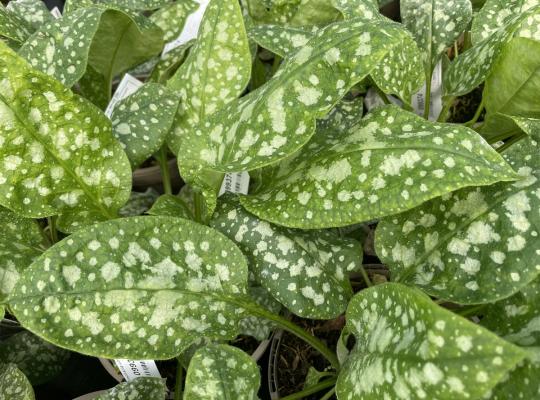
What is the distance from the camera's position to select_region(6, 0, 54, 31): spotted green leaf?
55.8 inches

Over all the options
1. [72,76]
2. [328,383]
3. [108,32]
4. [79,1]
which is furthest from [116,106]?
[328,383]

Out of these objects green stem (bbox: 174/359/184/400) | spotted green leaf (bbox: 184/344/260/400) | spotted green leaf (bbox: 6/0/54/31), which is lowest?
green stem (bbox: 174/359/184/400)

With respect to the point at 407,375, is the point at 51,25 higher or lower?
higher

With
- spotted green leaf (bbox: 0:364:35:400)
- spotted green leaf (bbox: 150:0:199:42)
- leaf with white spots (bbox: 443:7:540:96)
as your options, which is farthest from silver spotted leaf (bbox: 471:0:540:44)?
spotted green leaf (bbox: 0:364:35:400)

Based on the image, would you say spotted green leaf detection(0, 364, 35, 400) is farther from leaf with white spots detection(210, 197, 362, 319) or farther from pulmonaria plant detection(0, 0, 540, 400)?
leaf with white spots detection(210, 197, 362, 319)

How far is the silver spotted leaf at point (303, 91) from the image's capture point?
2.53ft

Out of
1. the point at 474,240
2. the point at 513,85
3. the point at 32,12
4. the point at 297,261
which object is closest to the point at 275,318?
the point at 297,261

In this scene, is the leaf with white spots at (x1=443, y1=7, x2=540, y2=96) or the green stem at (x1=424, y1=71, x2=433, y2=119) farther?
the green stem at (x1=424, y1=71, x2=433, y2=119)

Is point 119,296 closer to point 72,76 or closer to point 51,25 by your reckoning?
point 72,76

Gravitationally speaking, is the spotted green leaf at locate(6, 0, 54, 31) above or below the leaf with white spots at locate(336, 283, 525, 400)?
above

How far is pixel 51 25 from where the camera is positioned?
3.82ft

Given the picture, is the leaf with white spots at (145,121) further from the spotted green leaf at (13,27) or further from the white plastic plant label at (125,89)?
the spotted green leaf at (13,27)

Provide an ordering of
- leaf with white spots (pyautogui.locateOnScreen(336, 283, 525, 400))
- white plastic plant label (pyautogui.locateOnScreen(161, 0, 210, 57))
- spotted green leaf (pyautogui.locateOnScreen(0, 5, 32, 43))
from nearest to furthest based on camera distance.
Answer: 1. leaf with white spots (pyautogui.locateOnScreen(336, 283, 525, 400))
2. spotted green leaf (pyautogui.locateOnScreen(0, 5, 32, 43))
3. white plastic plant label (pyautogui.locateOnScreen(161, 0, 210, 57))

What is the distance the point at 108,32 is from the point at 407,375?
1008 mm
